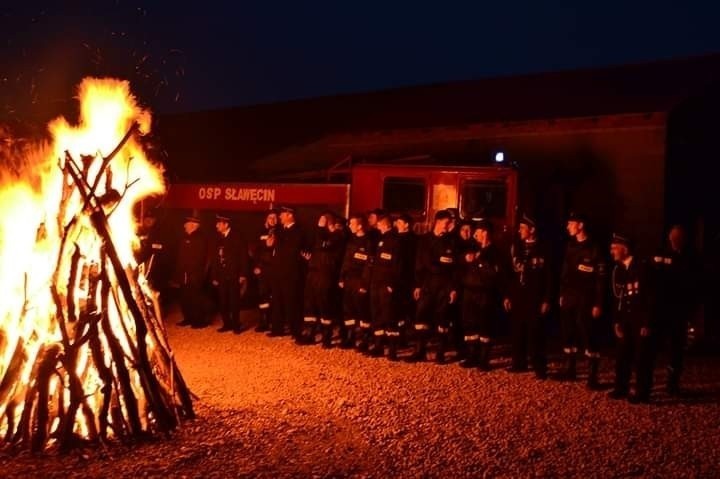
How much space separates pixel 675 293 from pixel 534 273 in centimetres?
164

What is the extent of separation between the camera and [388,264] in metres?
9.88

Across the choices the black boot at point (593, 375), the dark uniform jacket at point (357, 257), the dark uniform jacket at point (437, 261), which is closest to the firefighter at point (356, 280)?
the dark uniform jacket at point (357, 257)

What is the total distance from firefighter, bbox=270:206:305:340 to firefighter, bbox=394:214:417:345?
165cm

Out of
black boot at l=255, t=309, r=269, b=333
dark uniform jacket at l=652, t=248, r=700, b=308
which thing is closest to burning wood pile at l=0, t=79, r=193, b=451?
black boot at l=255, t=309, r=269, b=333

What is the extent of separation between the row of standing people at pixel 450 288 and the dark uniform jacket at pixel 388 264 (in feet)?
0.04

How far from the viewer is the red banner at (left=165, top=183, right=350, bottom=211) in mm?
12211

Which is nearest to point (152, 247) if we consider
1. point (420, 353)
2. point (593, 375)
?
point (420, 353)

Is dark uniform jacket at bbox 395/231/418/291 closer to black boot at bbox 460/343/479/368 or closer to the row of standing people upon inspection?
the row of standing people

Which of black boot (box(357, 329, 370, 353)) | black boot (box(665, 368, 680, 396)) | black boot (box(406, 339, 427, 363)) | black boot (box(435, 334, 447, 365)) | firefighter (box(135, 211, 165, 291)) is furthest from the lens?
firefighter (box(135, 211, 165, 291))

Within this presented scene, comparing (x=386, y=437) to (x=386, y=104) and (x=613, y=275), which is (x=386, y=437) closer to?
(x=613, y=275)

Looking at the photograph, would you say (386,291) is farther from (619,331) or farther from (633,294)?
(633,294)

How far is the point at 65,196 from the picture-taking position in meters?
6.30

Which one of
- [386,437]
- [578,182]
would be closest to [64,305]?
[386,437]

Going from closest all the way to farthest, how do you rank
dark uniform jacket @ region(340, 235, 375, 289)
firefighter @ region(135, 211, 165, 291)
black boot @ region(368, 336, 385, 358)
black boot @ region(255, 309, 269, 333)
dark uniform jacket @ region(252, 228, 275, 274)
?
1. black boot @ region(368, 336, 385, 358)
2. dark uniform jacket @ region(340, 235, 375, 289)
3. dark uniform jacket @ region(252, 228, 275, 274)
4. black boot @ region(255, 309, 269, 333)
5. firefighter @ region(135, 211, 165, 291)
